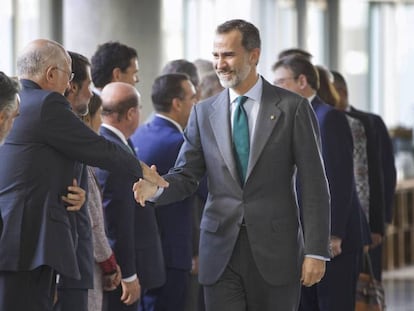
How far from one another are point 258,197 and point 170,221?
4.46 feet

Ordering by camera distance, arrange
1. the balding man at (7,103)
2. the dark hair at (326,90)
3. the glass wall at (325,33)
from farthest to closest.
Result: the glass wall at (325,33) → the dark hair at (326,90) → the balding man at (7,103)

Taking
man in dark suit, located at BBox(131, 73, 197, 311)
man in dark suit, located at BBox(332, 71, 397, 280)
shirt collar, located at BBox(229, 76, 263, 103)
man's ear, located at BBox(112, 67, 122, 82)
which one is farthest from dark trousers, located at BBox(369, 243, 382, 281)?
shirt collar, located at BBox(229, 76, 263, 103)

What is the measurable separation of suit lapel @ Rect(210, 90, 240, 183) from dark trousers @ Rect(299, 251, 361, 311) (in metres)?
1.57

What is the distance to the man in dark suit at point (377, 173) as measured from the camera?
7.08 metres

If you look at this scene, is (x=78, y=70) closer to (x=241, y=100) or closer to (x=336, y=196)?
(x=241, y=100)

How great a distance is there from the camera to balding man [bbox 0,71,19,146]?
13.5 feet

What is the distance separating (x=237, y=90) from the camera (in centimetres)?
507

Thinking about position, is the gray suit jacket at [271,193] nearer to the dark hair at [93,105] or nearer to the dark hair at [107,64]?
the dark hair at [93,105]

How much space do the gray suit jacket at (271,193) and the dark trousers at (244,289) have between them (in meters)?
0.03

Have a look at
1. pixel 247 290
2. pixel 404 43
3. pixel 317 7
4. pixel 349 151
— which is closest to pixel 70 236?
pixel 247 290

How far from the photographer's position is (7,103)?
163 inches

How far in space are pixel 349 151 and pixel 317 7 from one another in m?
9.49

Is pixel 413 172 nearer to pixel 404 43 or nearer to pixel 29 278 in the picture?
pixel 404 43

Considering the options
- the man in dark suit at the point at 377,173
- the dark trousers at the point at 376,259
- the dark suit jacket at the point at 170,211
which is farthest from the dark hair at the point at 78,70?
the dark trousers at the point at 376,259
